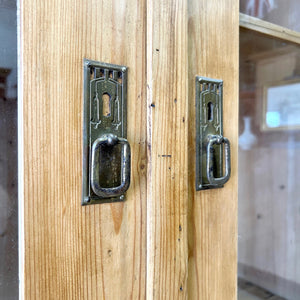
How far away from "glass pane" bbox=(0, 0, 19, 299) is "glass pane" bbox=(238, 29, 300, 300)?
0.46m

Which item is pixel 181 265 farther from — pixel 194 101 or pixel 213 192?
pixel 194 101

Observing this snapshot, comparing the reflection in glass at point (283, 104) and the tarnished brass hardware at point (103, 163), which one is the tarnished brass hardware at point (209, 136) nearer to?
the tarnished brass hardware at point (103, 163)

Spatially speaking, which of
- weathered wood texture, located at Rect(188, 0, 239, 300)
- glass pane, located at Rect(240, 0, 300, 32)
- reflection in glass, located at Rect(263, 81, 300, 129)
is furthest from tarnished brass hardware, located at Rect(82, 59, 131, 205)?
reflection in glass, located at Rect(263, 81, 300, 129)

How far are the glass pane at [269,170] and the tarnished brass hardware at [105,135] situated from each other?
35 centimetres

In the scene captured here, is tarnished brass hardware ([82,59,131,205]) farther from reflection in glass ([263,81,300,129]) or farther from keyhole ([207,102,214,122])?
reflection in glass ([263,81,300,129])

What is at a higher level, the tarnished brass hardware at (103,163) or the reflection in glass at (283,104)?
the reflection in glass at (283,104)

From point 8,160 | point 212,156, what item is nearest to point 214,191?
point 212,156

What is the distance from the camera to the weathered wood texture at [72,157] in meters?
0.33

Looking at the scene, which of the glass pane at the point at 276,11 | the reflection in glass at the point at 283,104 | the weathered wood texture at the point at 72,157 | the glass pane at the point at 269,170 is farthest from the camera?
the reflection in glass at the point at 283,104

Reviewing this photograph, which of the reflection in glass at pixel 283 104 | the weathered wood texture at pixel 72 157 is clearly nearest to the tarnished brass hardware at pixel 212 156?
the weathered wood texture at pixel 72 157

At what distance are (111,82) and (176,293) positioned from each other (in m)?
0.33

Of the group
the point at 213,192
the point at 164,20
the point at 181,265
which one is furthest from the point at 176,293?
the point at 164,20

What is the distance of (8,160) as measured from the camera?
0.36 meters

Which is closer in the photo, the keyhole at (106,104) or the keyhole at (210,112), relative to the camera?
the keyhole at (106,104)
